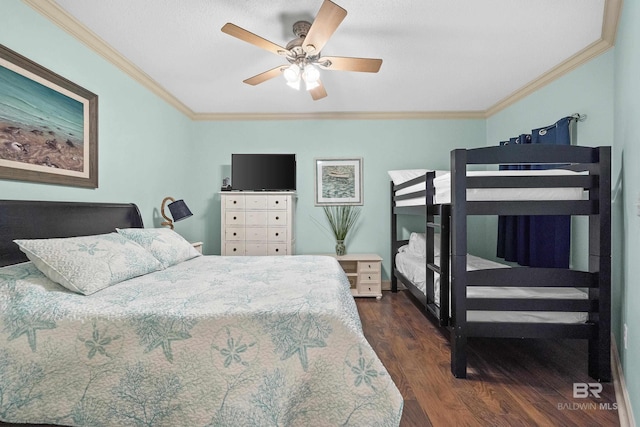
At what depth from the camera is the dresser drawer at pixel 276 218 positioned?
3936mm

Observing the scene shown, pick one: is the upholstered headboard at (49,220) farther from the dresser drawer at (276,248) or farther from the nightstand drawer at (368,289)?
the nightstand drawer at (368,289)

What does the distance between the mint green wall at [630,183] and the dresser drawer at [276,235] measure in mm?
3061

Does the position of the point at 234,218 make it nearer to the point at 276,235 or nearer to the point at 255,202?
the point at 255,202

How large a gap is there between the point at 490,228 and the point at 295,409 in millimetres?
3742

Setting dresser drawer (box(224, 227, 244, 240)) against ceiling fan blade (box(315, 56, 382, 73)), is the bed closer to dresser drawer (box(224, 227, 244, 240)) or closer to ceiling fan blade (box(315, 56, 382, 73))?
ceiling fan blade (box(315, 56, 382, 73))

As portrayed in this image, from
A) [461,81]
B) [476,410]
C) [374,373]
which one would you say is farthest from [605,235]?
[461,81]

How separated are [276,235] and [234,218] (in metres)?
0.57

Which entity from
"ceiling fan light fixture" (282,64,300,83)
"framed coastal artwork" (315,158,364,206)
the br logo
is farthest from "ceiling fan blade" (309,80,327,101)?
the br logo

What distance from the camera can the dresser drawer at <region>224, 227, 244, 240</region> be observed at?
393cm

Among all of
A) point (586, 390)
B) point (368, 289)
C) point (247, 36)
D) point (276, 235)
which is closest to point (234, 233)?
point (276, 235)

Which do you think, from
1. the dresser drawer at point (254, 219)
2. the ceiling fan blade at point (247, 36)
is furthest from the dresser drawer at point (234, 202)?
the ceiling fan blade at point (247, 36)

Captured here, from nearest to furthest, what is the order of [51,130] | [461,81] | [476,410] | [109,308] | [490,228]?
[109,308] < [476,410] < [51,130] < [461,81] < [490,228]

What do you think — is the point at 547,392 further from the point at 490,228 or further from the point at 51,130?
the point at 51,130

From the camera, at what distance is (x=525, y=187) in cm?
193
